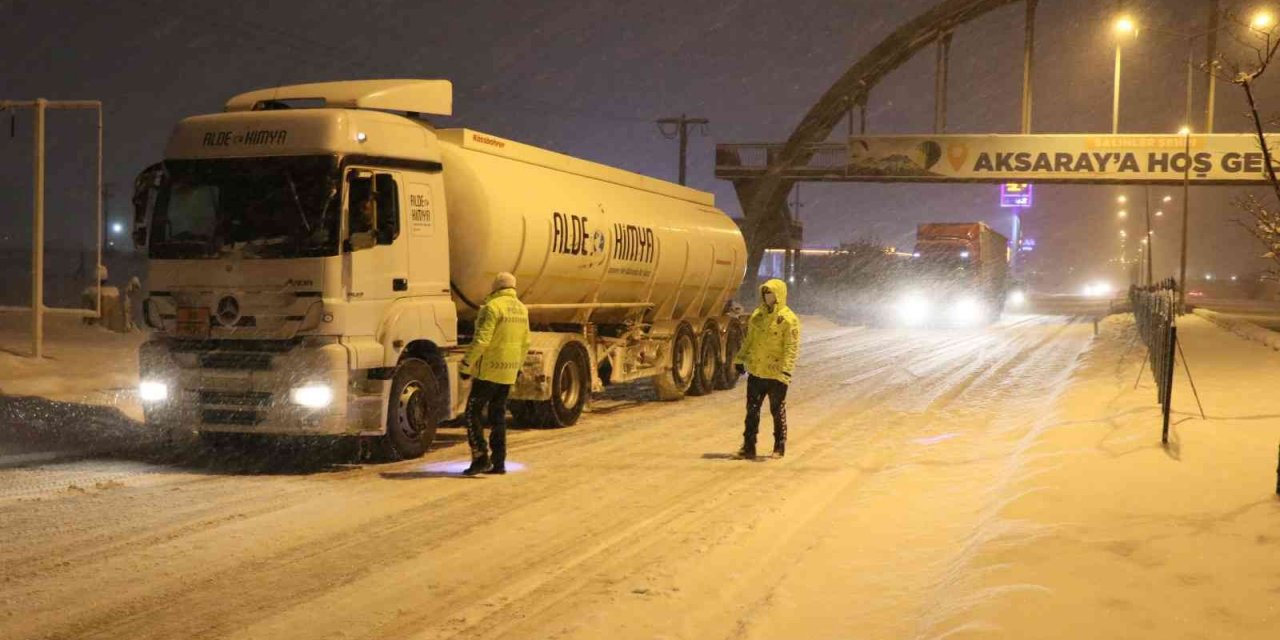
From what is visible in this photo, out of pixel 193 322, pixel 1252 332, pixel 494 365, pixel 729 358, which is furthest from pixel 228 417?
pixel 1252 332

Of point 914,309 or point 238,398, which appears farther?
point 914,309

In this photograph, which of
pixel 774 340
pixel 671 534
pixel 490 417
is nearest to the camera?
pixel 671 534

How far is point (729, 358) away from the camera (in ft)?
70.8

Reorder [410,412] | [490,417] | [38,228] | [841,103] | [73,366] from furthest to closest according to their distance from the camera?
[841,103] < [73,366] < [38,228] < [410,412] < [490,417]

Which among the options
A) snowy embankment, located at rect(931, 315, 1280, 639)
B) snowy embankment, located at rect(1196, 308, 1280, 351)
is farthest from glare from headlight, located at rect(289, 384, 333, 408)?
snowy embankment, located at rect(1196, 308, 1280, 351)

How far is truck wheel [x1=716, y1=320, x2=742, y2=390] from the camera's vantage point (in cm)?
2114

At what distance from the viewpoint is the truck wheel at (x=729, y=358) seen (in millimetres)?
21141

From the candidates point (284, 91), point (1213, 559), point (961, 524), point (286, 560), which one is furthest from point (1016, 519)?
point (284, 91)

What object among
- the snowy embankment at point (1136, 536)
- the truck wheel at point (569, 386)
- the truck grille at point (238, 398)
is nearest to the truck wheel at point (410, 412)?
the truck grille at point (238, 398)

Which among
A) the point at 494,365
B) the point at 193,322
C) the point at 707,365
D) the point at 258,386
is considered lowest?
the point at 707,365

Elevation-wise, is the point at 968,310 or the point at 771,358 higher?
the point at 771,358

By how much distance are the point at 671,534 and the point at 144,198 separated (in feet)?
21.5

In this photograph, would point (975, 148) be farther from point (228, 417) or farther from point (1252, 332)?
point (228, 417)

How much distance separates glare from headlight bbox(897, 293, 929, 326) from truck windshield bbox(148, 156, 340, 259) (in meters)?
40.2
